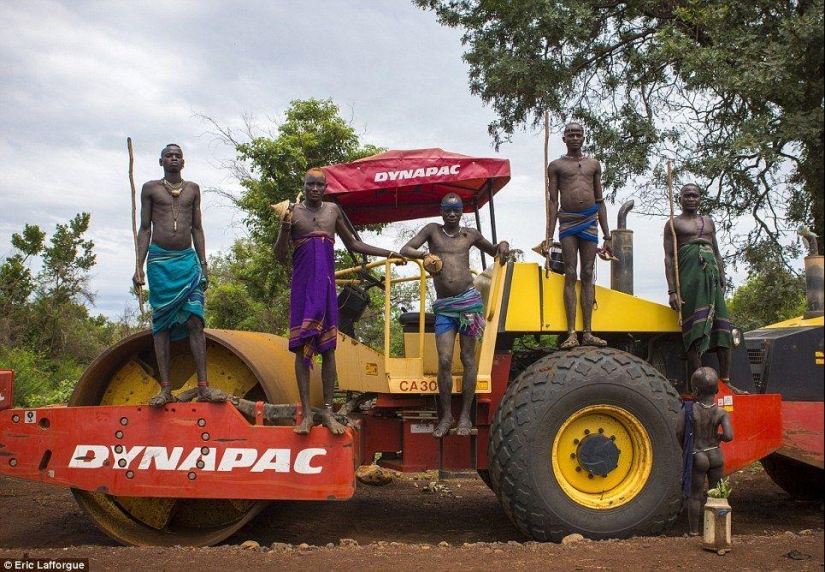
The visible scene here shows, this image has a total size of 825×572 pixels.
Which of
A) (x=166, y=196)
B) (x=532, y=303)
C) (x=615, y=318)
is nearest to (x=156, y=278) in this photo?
(x=166, y=196)

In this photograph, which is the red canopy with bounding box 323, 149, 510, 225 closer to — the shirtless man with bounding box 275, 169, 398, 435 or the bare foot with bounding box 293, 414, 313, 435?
the shirtless man with bounding box 275, 169, 398, 435

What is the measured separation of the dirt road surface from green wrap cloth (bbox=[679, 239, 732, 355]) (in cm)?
137

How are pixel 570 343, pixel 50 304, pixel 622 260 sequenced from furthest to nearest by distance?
1. pixel 50 304
2. pixel 622 260
3. pixel 570 343

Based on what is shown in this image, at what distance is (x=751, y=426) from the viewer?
539 centimetres

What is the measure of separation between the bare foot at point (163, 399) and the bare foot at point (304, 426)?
0.89 m

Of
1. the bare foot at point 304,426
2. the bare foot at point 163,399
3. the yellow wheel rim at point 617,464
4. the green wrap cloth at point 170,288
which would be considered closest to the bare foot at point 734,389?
the yellow wheel rim at point 617,464

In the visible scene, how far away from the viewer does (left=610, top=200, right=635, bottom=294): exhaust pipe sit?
5.97 metres

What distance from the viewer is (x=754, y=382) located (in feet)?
19.4

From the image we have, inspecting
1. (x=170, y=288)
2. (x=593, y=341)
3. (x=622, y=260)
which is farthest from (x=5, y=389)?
(x=622, y=260)

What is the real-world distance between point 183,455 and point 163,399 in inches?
15.5

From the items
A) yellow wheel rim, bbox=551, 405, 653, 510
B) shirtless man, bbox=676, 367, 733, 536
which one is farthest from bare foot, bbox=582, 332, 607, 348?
shirtless man, bbox=676, 367, 733, 536

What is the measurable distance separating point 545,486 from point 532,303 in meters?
1.31

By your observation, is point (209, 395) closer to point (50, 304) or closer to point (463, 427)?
point (463, 427)

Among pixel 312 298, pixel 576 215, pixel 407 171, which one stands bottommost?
pixel 312 298
